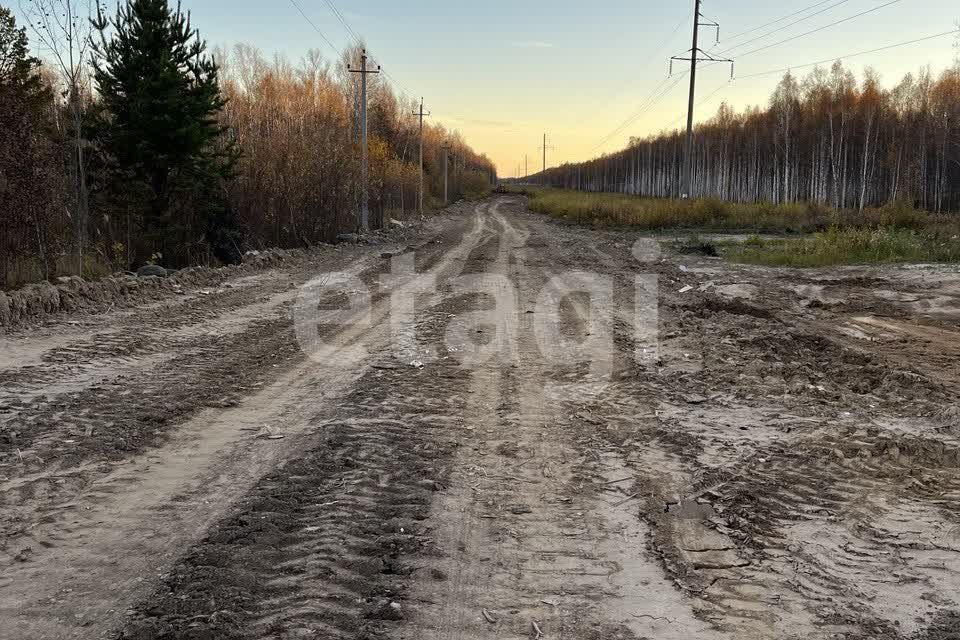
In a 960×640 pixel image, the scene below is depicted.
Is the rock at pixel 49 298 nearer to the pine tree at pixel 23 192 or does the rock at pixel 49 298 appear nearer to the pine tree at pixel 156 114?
the pine tree at pixel 23 192

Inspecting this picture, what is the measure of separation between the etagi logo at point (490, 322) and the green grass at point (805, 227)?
21.4 ft

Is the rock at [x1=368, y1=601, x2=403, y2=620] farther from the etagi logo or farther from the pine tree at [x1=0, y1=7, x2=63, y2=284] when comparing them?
the pine tree at [x1=0, y1=7, x2=63, y2=284]

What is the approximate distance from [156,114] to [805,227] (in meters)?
23.6

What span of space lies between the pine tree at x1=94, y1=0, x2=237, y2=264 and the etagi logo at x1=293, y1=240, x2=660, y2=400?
473 cm

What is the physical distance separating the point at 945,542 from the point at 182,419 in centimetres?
511

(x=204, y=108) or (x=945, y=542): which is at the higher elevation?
(x=204, y=108)

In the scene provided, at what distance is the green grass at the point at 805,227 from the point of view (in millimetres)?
16594

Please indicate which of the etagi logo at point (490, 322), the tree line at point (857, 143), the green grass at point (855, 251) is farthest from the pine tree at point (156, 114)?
the tree line at point (857, 143)

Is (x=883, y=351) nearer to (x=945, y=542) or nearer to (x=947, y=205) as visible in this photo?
(x=945, y=542)

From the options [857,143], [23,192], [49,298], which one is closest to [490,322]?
[49,298]

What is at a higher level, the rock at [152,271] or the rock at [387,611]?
the rock at [152,271]

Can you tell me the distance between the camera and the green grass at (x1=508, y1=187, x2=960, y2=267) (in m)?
16.6

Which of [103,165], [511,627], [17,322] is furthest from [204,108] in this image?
[511,627]

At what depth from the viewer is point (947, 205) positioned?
158ft
